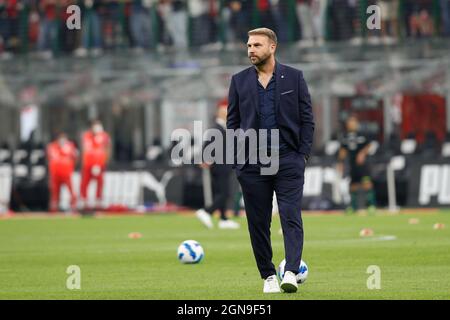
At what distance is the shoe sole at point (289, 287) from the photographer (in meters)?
12.7

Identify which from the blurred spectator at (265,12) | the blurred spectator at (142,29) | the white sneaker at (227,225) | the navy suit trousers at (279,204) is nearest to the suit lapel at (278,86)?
the navy suit trousers at (279,204)

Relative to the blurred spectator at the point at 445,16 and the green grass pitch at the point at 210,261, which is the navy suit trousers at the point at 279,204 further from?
the blurred spectator at the point at 445,16

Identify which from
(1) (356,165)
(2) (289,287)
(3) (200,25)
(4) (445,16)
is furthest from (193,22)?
Answer: (2) (289,287)

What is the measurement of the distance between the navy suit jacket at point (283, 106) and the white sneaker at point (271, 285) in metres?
1.15

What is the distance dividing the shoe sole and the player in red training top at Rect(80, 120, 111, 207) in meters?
22.6

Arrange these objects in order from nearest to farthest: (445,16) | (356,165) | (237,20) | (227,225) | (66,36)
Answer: (227,225) < (356,165) < (445,16) < (237,20) < (66,36)

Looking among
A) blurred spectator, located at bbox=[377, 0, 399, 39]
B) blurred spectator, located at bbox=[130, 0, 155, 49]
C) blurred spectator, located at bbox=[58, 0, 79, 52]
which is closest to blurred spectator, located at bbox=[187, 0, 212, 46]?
blurred spectator, located at bbox=[130, 0, 155, 49]

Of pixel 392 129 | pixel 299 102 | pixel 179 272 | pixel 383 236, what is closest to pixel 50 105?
pixel 392 129

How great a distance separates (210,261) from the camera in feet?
59.0

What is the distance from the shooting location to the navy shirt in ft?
42.0

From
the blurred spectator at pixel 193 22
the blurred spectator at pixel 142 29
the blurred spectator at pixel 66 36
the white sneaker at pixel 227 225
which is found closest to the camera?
the white sneaker at pixel 227 225

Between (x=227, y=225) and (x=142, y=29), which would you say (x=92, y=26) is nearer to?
(x=142, y=29)

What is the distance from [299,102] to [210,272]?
12.8 feet

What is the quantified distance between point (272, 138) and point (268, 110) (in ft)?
0.91
